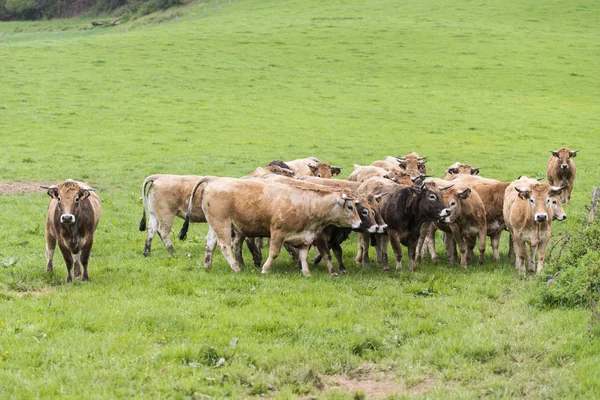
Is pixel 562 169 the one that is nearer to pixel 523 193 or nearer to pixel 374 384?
pixel 523 193

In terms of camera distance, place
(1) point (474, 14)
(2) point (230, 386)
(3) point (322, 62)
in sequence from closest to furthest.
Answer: (2) point (230, 386) < (3) point (322, 62) < (1) point (474, 14)

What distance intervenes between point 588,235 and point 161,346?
21.2 ft

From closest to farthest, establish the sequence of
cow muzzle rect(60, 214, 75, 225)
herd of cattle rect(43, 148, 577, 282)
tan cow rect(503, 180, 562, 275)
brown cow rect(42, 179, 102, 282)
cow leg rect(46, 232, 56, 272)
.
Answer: cow muzzle rect(60, 214, 75, 225), brown cow rect(42, 179, 102, 282), herd of cattle rect(43, 148, 577, 282), cow leg rect(46, 232, 56, 272), tan cow rect(503, 180, 562, 275)

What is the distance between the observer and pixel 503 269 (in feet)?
44.4

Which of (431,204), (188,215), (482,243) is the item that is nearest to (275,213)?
(188,215)

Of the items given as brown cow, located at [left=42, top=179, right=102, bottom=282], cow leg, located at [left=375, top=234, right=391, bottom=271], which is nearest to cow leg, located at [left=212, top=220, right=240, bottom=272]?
brown cow, located at [left=42, top=179, right=102, bottom=282]

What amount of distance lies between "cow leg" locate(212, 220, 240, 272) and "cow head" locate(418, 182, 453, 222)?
3.58 metres

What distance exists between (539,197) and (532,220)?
431mm

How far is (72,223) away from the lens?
466 inches

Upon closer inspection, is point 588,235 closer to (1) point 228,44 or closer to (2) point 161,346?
(2) point 161,346

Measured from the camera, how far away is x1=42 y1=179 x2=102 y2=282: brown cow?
39.3 feet

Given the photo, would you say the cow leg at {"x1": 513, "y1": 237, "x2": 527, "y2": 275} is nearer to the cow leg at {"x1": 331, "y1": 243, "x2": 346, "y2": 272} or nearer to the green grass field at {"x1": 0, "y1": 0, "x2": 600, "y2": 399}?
the green grass field at {"x1": 0, "y1": 0, "x2": 600, "y2": 399}

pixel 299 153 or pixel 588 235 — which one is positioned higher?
pixel 588 235

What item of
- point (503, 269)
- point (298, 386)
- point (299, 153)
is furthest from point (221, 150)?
point (298, 386)
